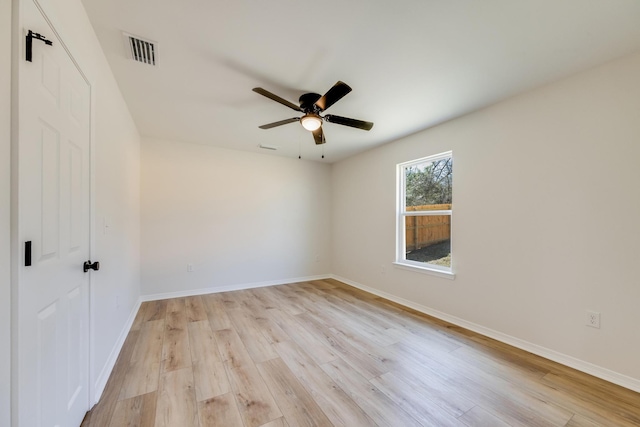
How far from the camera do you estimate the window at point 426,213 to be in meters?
3.21

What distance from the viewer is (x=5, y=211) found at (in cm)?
83

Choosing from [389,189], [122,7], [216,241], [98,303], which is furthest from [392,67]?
[216,241]

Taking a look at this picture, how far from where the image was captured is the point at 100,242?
1.79m

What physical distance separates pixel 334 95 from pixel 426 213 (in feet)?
7.18

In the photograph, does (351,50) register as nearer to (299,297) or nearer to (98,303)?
(98,303)

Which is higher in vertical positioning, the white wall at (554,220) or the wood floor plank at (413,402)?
the white wall at (554,220)

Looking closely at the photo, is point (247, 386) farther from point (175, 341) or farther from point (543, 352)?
point (543, 352)

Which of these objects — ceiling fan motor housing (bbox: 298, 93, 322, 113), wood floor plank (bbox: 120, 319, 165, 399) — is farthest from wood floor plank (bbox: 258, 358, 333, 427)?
ceiling fan motor housing (bbox: 298, 93, 322, 113)

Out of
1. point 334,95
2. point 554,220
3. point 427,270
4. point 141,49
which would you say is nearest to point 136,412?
point 141,49

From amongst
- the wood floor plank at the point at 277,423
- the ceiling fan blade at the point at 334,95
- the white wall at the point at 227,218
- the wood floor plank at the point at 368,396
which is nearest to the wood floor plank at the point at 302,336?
the wood floor plank at the point at 368,396

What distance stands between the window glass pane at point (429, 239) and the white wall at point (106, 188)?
137 inches

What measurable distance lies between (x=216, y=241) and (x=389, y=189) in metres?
3.00

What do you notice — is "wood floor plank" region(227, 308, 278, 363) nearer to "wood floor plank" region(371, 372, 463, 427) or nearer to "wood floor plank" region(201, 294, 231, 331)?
"wood floor plank" region(201, 294, 231, 331)

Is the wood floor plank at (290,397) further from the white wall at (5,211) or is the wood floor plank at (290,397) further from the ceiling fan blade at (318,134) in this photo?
the ceiling fan blade at (318,134)
